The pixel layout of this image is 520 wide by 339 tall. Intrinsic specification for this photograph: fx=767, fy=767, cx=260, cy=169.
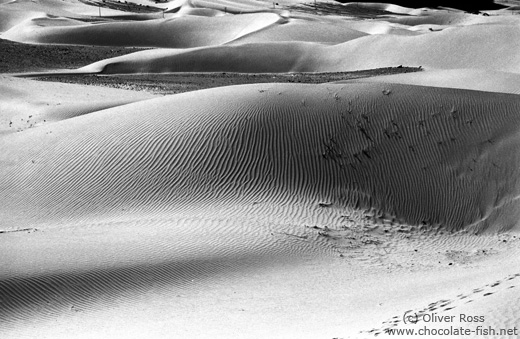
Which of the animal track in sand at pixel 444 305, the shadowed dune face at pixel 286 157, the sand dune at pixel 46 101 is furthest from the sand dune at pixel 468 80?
the animal track in sand at pixel 444 305

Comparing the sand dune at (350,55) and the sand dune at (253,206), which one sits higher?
the sand dune at (253,206)

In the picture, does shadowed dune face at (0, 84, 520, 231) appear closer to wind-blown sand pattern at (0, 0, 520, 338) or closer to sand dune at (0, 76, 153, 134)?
wind-blown sand pattern at (0, 0, 520, 338)

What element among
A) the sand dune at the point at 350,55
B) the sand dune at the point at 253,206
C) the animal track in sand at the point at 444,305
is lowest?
the sand dune at the point at 350,55

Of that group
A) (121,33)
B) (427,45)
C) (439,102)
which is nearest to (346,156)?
(439,102)

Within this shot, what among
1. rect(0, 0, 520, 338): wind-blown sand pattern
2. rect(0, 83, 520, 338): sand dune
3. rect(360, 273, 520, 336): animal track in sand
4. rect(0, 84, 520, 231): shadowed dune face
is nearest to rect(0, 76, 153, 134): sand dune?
rect(0, 0, 520, 338): wind-blown sand pattern

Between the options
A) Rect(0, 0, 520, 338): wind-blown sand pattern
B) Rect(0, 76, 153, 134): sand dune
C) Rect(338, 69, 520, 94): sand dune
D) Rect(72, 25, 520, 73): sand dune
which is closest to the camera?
Rect(0, 0, 520, 338): wind-blown sand pattern

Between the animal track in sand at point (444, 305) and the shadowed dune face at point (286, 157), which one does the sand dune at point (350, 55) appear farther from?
the animal track in sand at point (444, 305)

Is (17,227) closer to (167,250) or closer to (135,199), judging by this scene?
(135,199)
